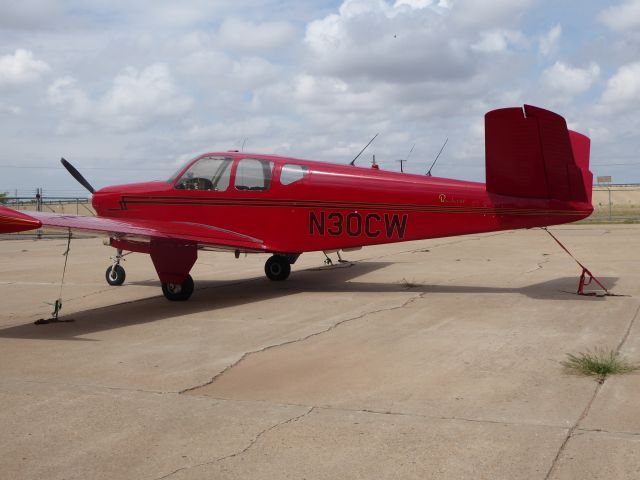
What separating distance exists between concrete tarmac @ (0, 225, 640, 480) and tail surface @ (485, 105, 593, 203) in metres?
1.62

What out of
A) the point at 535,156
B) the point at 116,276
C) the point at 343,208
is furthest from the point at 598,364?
the point at 116,276

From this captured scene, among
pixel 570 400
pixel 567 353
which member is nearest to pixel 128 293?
pixel 567 353

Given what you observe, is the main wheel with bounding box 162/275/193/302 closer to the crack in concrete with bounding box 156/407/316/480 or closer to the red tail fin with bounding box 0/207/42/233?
the red tail fin with bounding box 0/207/42/233

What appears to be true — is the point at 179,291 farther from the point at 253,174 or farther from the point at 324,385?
the point at 324,385

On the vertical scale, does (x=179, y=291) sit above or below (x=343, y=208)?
below

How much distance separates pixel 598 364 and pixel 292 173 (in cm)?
670

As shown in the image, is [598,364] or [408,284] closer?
[598,364]

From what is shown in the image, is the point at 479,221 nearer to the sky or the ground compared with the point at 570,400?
nearer to the sky

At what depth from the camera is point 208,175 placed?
1198cm

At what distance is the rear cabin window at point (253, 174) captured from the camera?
11.6m

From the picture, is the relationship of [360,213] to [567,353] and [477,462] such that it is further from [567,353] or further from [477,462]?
[477,462]

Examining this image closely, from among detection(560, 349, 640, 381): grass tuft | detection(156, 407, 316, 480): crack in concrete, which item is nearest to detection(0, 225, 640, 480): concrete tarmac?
detection(156, 407, 316, 480): crack in concrete

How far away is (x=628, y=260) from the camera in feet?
49.7

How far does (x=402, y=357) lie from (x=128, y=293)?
706 cm
